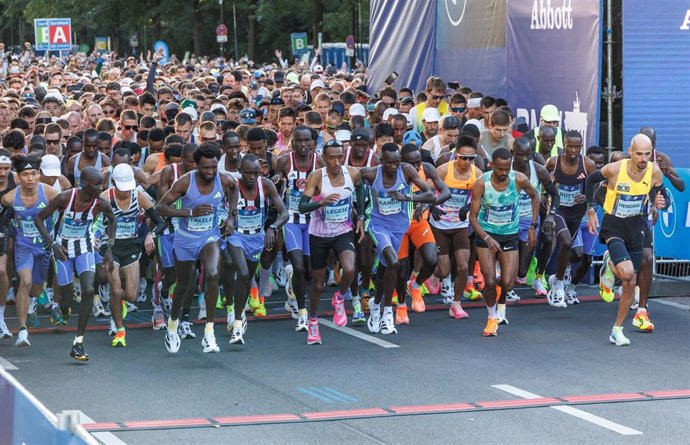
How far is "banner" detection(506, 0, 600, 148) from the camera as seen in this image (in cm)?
1709

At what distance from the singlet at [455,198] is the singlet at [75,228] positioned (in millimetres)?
3720

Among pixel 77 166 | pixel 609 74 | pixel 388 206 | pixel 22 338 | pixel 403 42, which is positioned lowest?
pixel 22 338

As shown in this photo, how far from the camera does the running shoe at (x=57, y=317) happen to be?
553 inches

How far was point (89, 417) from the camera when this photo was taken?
10195 millimetres

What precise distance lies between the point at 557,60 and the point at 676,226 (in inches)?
125

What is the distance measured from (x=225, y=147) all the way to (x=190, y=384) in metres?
3.40

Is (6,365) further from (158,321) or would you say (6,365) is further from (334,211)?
(334,211)

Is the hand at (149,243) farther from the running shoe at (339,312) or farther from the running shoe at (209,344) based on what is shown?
the running shoe at (339,312)

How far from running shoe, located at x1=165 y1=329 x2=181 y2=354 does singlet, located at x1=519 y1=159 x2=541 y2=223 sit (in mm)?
3908

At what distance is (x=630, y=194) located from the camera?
13430 mm

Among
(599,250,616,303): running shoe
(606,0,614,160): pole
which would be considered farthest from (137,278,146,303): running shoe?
(606,0,614,160): pole

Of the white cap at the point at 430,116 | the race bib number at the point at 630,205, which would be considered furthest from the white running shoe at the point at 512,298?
the white cap at the point at 430,116

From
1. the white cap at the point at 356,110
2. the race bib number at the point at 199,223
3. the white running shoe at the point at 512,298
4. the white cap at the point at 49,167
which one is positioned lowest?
the white running shoe at the point at 512,298

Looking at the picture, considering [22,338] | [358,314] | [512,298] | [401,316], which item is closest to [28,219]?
[22,338]
